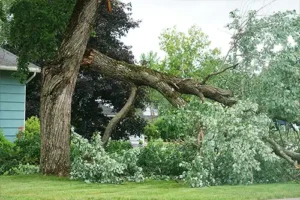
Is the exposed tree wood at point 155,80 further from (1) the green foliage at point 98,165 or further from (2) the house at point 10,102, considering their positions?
(2) the house at point 10,102

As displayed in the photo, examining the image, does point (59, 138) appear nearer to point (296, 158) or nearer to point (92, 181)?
A: point (92, 181)

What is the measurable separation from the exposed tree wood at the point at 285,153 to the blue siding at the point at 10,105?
34.2ft

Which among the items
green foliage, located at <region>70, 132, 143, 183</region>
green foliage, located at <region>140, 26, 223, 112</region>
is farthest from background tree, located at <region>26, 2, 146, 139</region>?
green foliage, located at <region>140, 26, 223, 112</region>

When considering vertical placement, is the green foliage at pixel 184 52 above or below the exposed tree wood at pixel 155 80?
above

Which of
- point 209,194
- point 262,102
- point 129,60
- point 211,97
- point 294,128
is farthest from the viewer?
point 129,60

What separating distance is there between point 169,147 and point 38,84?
51.5 ft

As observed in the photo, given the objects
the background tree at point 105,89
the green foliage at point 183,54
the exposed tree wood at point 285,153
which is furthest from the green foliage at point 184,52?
the exposed tree wood at point 285,153

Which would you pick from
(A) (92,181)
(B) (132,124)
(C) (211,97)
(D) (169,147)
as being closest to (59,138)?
(A) (92,181)

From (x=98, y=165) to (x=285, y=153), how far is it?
12.9 feet

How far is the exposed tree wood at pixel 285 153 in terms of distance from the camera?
1147 centimetres

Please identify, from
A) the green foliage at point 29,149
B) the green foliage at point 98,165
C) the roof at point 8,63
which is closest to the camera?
the green foliage at point 98,165

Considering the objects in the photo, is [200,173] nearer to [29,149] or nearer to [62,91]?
[62,91]

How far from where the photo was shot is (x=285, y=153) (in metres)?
11.8

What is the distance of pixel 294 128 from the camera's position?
41.3ft
